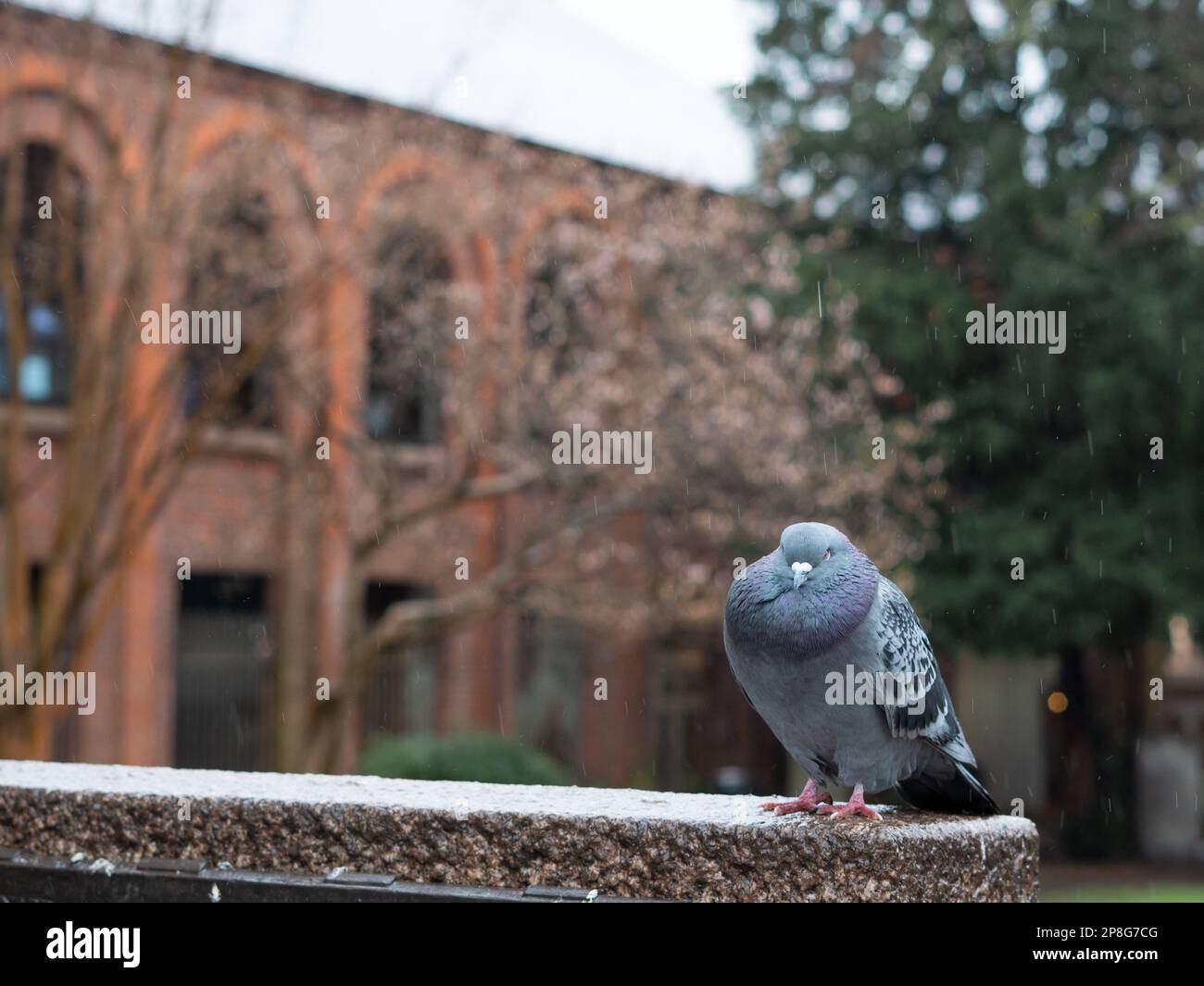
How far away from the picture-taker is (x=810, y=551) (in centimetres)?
364

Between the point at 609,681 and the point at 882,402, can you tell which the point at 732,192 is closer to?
the point at 882,402

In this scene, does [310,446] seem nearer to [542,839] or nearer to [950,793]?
[542,839]

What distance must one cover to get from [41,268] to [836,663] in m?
11.9

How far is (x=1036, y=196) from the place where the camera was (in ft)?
55.3

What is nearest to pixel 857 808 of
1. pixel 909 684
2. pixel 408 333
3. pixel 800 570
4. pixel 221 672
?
pixel 909 684

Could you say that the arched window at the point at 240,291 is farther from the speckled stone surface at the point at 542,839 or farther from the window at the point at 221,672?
the speckled stone surface at the point at 542,839

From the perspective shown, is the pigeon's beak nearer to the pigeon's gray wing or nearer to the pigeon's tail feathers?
the pigeon's gray wing

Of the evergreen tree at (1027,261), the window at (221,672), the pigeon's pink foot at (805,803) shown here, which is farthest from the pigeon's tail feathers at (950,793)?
the window at (221,672)

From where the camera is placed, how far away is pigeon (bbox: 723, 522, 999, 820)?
3641mm

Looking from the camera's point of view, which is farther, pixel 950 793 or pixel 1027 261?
pixel 1027 261

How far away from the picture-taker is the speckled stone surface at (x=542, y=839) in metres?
3.74

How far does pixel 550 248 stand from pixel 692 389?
12.8ft

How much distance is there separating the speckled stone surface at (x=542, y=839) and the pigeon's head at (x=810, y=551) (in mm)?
623

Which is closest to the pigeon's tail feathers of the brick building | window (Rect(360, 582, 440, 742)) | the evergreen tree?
the brick building
